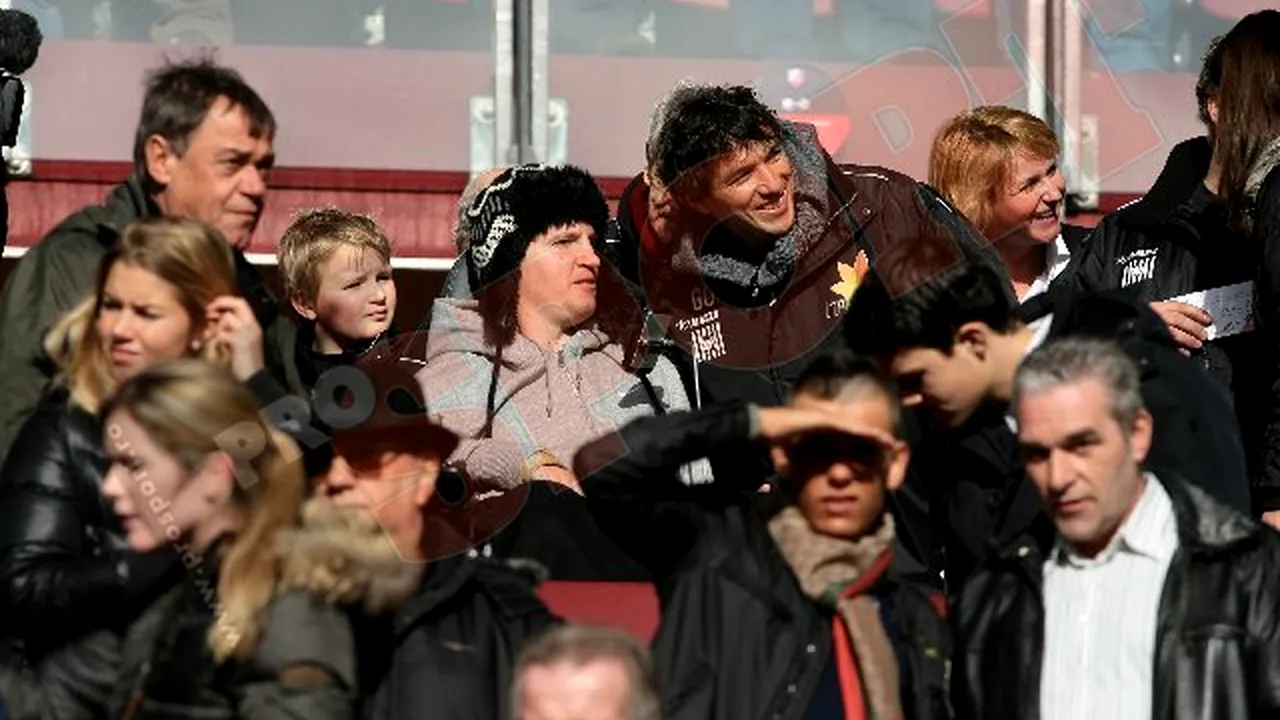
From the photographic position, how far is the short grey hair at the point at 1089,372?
548 centimetres

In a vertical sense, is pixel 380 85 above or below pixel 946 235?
above

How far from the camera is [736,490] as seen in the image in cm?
584

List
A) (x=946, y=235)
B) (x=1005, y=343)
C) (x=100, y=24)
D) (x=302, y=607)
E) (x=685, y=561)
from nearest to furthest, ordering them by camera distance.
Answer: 1. (x=302, y=607)
2. (x=685, y=561)
3. (x=1005, y=343)
4. (x=946, y=235)
5. (x=100, y=24)

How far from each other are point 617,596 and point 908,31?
388cm

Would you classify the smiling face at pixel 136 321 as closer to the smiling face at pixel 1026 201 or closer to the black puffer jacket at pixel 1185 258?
the black puffer jacket at pixel 1185 258

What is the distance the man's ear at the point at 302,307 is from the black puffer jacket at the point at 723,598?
210 cm

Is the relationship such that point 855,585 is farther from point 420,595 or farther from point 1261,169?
point 1261,169

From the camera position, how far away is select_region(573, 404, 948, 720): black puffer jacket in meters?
5.48

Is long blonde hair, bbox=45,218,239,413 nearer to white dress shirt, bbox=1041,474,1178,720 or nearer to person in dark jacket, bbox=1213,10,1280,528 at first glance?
white dress shirt, bbox=1041,474,1178,720

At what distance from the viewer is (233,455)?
5.24 m

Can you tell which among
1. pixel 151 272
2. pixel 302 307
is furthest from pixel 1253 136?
pixel 151 272

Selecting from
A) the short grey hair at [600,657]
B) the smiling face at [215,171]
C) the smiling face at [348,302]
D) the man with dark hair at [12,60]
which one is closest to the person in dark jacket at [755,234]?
the smiling face at [348,302]

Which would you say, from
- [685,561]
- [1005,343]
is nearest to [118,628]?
[685,561]

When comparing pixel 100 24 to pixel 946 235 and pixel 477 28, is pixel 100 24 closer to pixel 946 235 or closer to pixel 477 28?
pixel 477 28
